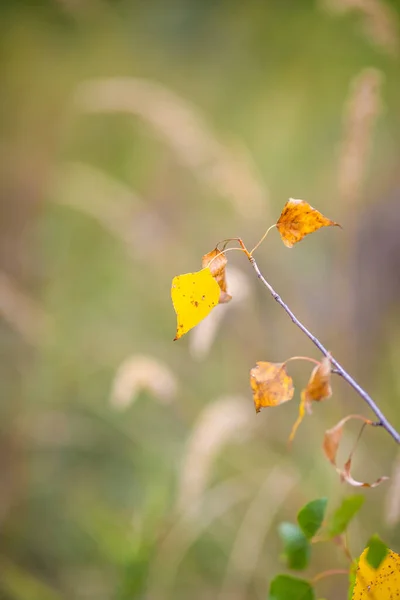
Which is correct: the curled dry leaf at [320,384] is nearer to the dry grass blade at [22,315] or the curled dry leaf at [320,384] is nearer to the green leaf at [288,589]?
the green leaf at [288,589]

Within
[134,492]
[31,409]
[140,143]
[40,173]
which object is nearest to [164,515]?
[134,492]

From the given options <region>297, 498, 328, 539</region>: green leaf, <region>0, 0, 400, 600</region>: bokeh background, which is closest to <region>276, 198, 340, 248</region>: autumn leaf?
<region>297, 498, 328, 539</region>: green leaf

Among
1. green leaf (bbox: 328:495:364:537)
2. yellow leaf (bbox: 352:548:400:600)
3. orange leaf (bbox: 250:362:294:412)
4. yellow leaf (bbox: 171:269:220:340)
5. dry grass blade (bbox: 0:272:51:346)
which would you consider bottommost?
yellow leaf (bbox: 352:548:400:600)

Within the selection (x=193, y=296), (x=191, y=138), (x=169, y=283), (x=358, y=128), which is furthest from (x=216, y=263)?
(x=169, y=283)

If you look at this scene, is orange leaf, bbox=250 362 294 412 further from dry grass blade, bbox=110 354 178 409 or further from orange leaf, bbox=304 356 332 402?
dry grass blade, bbox=110 354 178 409

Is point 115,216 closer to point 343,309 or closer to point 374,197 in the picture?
point 343,309

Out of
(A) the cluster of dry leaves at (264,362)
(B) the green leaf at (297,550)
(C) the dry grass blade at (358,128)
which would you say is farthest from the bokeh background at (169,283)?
(A) the cluster of dry leaves at (264,362)
